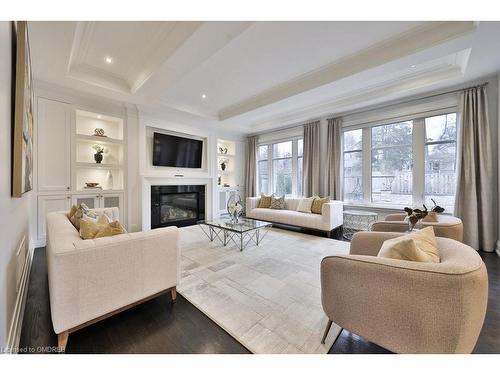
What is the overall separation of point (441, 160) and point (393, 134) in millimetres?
920

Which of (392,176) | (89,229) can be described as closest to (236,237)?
(89,229)

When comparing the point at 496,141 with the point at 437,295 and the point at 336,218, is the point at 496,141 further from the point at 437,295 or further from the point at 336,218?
the point at 437,295

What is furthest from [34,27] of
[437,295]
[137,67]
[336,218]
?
[336,218]

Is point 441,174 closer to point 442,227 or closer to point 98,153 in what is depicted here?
point 442,227

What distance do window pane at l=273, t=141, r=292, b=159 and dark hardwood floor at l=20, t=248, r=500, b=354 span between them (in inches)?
184

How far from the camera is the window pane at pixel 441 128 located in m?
3.60

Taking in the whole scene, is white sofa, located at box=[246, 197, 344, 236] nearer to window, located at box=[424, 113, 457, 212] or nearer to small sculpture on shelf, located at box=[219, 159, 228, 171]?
window, located at box=[424, 113, 457, 212]

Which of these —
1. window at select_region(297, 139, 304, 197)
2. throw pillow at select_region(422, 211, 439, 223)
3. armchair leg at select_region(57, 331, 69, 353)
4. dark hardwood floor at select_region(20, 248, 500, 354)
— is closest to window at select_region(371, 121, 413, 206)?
throw pillow at select_region(422, 211, 439, 223)

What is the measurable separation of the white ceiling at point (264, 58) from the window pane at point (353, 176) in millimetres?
1078

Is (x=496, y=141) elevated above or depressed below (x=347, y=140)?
below

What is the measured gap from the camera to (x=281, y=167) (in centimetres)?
613

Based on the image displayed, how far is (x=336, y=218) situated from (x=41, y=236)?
516 cm

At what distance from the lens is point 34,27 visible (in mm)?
2115

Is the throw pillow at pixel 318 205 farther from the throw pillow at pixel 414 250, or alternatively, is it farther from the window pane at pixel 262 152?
the throw pillow at pixel 414 250
